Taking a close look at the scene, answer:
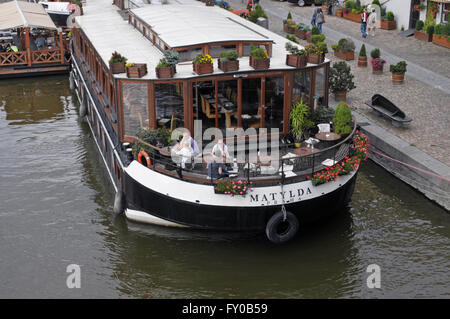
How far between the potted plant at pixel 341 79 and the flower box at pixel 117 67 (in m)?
9.59

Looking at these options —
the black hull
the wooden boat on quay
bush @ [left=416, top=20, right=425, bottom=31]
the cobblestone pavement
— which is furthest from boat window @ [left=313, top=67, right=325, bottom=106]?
the wooden boat on quay

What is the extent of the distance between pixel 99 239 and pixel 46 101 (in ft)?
44.2

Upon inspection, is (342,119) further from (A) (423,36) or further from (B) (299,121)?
(A) (423,36)

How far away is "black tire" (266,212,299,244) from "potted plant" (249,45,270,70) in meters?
3.81

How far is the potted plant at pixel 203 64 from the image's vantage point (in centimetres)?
1473

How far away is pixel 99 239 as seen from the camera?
1495 centimetres

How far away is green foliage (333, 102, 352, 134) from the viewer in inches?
609

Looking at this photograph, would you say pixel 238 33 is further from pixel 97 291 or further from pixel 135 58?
pixel 97 291

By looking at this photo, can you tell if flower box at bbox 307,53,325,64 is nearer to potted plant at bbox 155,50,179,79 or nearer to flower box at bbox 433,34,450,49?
potted plant at bbox 155,50,179,79

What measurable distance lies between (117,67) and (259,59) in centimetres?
349
